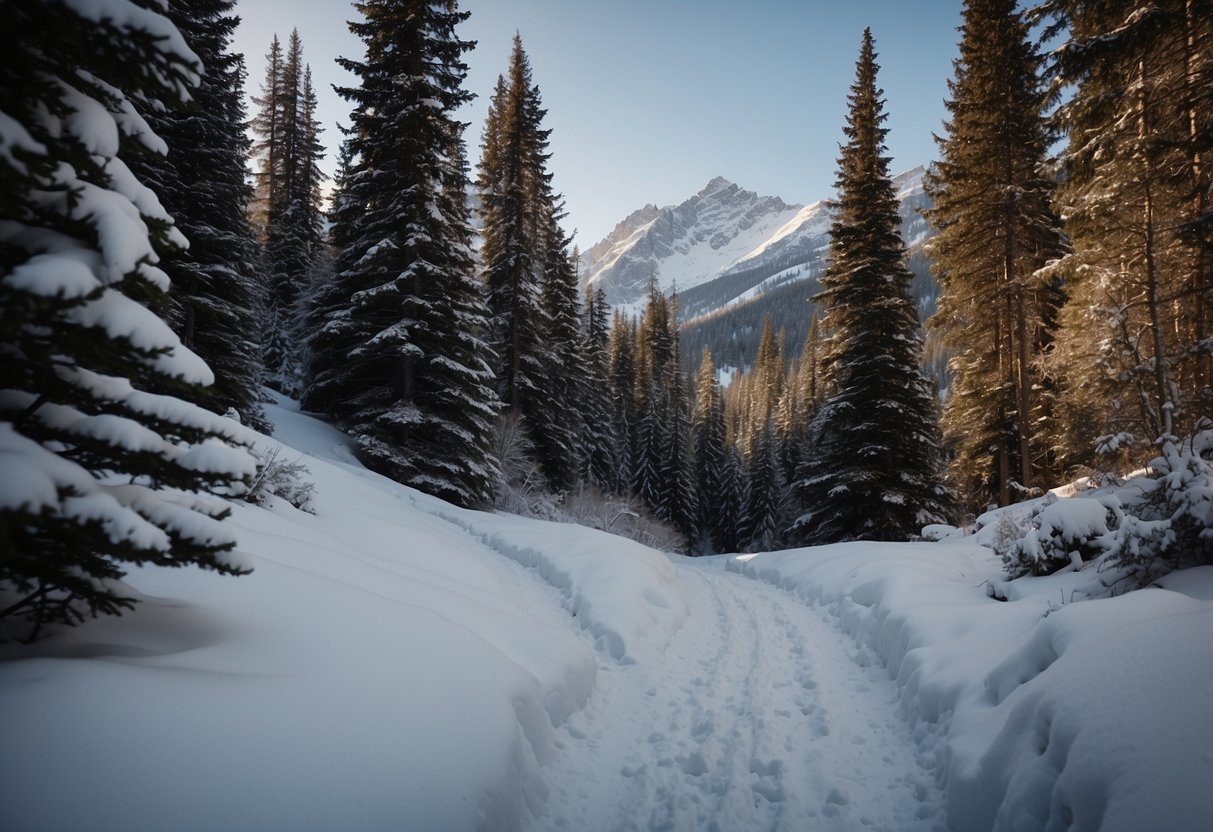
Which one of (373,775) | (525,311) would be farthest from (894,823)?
(525,311)

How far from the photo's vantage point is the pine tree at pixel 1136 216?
356 inches

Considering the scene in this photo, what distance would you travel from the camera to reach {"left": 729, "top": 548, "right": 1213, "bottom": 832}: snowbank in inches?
101

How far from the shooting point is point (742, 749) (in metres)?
4.62

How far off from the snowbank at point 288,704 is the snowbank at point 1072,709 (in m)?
3.14

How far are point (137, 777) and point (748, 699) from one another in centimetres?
512

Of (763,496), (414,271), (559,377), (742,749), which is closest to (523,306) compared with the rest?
(559,377)

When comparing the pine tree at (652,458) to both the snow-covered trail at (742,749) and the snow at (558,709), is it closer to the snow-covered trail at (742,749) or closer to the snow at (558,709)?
the snow at (558,709)

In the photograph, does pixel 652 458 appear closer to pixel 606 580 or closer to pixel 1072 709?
pixel 606 580

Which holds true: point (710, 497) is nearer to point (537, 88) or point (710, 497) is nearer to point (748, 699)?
point (537, 88)

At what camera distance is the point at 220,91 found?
53.6 ft

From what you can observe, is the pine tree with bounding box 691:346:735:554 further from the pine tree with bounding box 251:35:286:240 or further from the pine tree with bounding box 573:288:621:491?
the pine tree with bounding box 251:35:286:240

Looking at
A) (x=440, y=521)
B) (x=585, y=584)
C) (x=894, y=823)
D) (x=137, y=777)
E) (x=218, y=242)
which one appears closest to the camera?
(x=137, y=777)

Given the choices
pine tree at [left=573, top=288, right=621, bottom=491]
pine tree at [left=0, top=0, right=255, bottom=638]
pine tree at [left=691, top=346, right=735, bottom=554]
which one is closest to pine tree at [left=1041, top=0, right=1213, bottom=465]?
pine tree at [left=0, top=0, right=255, bottom=638]

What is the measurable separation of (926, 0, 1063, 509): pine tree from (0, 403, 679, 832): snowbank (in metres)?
16.3
